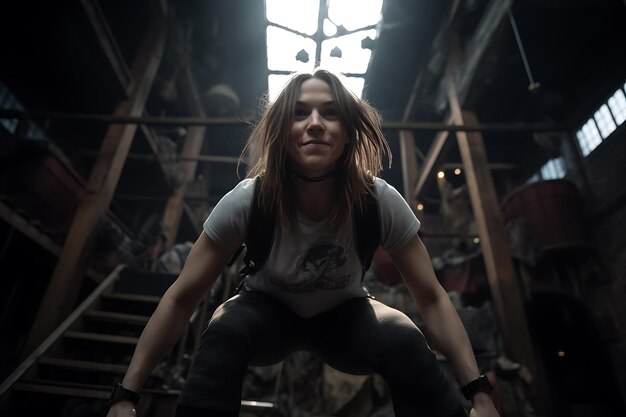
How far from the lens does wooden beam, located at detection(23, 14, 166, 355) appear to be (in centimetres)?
453

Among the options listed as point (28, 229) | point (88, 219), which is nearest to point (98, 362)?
point (88, 219)

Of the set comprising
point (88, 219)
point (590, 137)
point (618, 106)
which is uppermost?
point (618, 106)

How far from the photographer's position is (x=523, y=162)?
1036cm

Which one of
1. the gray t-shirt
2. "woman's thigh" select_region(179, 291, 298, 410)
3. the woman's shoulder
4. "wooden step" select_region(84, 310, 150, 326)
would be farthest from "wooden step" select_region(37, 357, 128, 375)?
the woman's shoulder

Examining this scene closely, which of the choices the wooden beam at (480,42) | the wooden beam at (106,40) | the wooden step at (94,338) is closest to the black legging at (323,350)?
the wooden step at (94,338)

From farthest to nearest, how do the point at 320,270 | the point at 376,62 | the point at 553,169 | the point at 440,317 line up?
the point at 376,62, the point at 553,169, the point at 320,270, the point at 440,317

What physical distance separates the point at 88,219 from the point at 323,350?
16.0ft

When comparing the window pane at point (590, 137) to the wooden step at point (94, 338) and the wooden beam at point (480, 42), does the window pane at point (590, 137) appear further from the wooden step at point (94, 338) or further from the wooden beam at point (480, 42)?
the wooden step at point (94, 338)

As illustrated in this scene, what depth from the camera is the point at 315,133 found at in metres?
1.58

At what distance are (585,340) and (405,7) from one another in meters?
8.45

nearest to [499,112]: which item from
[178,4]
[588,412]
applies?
[588,412]

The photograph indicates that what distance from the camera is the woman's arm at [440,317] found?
1.33 m

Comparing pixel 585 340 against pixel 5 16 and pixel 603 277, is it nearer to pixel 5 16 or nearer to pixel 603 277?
pixel 603 277

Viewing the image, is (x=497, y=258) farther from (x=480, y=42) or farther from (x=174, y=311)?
(x=174, y=311)
